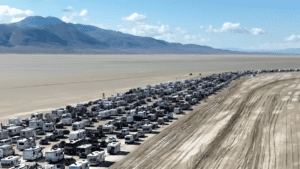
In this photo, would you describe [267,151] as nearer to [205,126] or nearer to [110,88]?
[205,126]

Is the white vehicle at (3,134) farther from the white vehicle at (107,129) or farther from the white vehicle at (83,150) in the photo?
the white vehicle at (83,150)

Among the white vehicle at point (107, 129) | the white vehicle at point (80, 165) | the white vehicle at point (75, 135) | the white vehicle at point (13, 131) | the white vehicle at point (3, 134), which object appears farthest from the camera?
the white vehicle at point (107, 129)

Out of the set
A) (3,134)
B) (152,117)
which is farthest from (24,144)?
(152,117)

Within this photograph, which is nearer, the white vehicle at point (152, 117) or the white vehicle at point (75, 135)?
the white vehicle at point (75, 135)

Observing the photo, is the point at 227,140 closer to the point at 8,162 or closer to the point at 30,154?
the point at 30,154

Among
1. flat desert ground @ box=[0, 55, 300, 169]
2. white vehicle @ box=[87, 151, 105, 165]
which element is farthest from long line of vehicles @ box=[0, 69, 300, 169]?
flat desert ground @ box=[0, 55, 300, 169]

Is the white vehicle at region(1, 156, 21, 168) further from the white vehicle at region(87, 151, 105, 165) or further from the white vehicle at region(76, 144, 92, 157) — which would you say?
the white vehicle at region(87, 151, 105, 165)

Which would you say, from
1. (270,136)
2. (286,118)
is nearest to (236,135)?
(270,136)

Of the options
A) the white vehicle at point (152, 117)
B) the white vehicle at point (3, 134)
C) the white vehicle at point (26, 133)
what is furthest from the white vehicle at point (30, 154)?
the white vehicle at point (152, 117)
